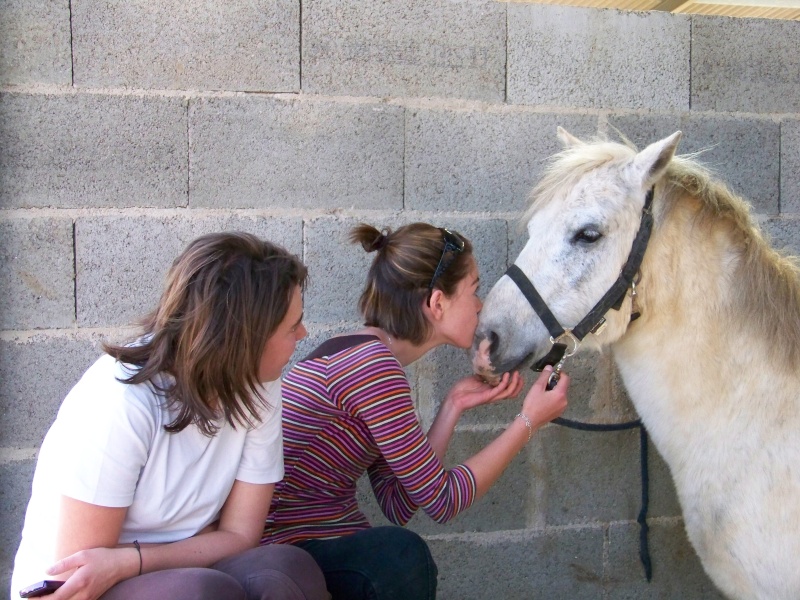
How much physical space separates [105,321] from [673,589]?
2230 millimetres

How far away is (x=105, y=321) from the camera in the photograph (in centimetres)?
230

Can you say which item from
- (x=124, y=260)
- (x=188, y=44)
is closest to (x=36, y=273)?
(x=124, y=260)

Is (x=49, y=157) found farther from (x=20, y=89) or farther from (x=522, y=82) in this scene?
(x=522, y=82)

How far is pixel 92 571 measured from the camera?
4.19ft

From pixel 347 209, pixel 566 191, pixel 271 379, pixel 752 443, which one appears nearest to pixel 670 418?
pixel 752 443

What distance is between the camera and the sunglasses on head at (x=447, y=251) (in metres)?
1.82

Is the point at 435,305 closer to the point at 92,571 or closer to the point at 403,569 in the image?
the point at 403,569

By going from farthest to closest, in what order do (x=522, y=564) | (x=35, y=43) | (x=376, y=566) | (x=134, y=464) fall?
1. (x=522, y=564)
2. (x=35, y=43)
3. (x=376, y=566)
4. (x=134, y=464)

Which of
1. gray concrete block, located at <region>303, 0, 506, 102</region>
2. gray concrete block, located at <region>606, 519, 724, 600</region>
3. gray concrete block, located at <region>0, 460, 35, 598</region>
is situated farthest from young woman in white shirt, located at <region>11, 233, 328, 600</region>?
gray concrete block, located at <region>606, 519, 724, 600</region>

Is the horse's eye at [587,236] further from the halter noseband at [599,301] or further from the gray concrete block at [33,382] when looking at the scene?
the gray concrete block at [33,382]

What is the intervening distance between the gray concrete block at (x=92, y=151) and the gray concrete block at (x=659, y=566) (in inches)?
78.3

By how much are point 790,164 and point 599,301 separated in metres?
1.41

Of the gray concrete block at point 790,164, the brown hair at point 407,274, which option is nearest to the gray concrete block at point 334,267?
the brown hair at point 407,274

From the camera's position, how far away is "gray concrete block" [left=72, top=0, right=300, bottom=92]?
2250mm
